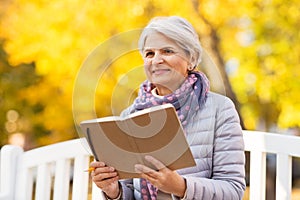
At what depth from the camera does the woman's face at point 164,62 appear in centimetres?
151

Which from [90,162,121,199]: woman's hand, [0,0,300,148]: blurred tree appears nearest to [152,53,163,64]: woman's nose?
[90,162,121,199]: woman's hand

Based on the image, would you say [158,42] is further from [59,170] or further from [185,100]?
[59,170]

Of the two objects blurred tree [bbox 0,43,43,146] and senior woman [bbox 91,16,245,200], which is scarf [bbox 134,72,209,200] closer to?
senior woman [bbox 91,16,245,200]

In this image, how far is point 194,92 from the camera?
1.54m

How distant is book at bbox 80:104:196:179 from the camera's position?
127 centimetres

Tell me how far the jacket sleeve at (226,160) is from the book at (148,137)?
150 millimetres

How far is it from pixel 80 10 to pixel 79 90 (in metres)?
2.76

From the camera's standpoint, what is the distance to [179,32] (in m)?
1.48

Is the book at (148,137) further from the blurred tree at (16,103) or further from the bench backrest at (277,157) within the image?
the blurred tree at (16,103)

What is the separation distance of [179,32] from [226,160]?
1.17ft

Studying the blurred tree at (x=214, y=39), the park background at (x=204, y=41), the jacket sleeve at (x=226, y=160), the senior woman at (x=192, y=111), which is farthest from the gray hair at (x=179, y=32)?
the blurred tree at (x=214, y=39)

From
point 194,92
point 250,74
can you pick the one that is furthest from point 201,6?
point 194,92

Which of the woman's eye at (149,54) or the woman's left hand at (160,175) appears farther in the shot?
the woman's eye at (149,54)

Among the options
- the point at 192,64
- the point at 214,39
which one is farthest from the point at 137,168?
the point at 214,39
